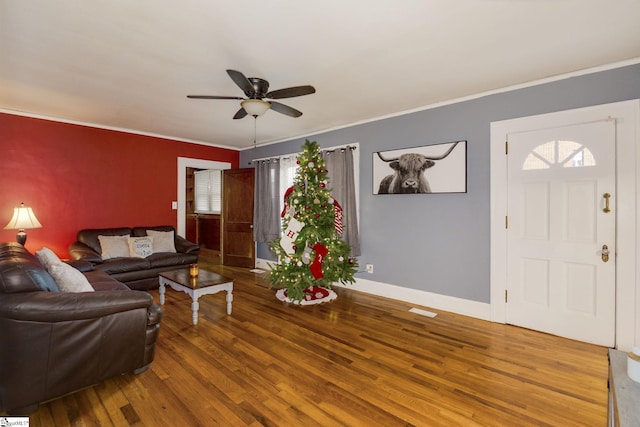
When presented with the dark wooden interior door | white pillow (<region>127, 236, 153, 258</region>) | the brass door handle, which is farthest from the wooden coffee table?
the brass door handle

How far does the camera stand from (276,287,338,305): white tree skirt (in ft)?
13.3

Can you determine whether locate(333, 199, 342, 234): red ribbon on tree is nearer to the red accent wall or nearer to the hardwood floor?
the hardwood floor

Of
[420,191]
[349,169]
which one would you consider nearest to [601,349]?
[420,191]

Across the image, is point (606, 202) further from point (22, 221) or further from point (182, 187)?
point (22, 221)

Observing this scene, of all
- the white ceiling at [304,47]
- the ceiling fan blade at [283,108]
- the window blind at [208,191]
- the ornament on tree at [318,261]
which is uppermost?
the white ceiling at [304,47]

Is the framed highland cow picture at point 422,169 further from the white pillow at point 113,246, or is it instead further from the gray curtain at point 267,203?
the white pillow at point 113,246

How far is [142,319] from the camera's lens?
2244 mm

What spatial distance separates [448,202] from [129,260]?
450 centimetres

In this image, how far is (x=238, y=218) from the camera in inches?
251

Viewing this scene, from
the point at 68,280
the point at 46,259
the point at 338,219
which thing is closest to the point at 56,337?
the point at 68,280

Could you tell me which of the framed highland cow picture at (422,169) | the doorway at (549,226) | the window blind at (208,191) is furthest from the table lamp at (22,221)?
the doorway at (549,226)

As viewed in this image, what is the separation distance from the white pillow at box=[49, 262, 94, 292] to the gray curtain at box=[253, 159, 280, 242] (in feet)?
11.5

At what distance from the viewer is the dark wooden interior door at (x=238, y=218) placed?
20.5 ft

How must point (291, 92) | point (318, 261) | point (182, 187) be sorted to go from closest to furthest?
point (291, 92) < point (318, 261) < point (182, 187)
